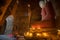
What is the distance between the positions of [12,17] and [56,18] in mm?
469

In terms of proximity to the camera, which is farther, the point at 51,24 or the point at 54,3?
the point at 54,3

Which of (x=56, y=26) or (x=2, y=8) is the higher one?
(x=2, y=8)

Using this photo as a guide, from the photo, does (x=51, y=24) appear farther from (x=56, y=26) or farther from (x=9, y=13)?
(x=9, y=13)

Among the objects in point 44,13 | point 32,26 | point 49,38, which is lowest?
point 49,38

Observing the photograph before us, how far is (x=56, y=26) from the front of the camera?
1.92m

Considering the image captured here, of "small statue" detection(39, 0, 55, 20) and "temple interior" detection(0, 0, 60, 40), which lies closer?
"temple interior" detection(0, 0, 60, 40)

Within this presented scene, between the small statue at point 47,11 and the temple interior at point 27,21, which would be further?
the small statue at point 47,11

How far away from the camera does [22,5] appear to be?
2.06 meters

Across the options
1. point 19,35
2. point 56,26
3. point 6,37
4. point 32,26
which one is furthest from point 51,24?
point 6,37

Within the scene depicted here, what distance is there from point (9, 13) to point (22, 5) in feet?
0.54

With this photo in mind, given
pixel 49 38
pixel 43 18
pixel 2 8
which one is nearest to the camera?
pixel 49 38

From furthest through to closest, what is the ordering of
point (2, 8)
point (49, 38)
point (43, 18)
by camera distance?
point (2, 8) → point (43, 18) → point (49, 38)

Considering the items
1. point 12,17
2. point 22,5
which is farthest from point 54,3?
point 12,17

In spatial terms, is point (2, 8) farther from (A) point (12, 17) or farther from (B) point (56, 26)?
(B) point (56, 26)
